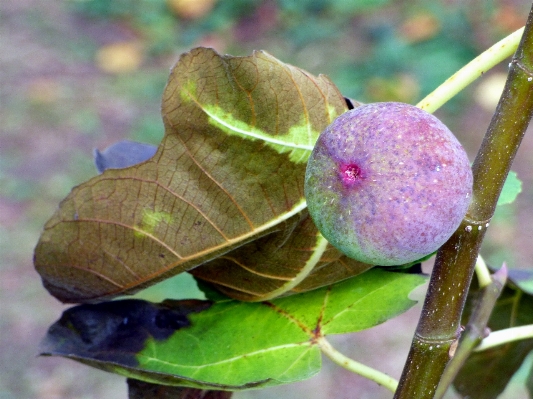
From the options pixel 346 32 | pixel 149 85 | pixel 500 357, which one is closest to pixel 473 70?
pixel 500 357

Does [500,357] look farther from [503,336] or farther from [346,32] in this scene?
[346,32]

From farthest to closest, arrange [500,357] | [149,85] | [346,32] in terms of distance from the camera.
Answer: [346,32] < [149,85] < [500,357]

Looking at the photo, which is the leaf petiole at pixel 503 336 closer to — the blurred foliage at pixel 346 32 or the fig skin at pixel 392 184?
the fig skin at pixel 392 184

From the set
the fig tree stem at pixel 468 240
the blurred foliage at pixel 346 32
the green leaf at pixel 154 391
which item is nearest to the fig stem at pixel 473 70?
the fig tree stem at pixel 468 240

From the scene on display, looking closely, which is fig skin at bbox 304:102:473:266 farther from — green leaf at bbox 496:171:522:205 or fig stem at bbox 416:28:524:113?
green leaf at bbox 496:171:522:205

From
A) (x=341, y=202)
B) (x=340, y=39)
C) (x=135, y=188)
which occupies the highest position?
(x=340, y=39)

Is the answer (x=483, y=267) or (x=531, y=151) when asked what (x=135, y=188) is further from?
(x=531, y=151)

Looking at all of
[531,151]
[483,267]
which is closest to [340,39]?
[531,151]
